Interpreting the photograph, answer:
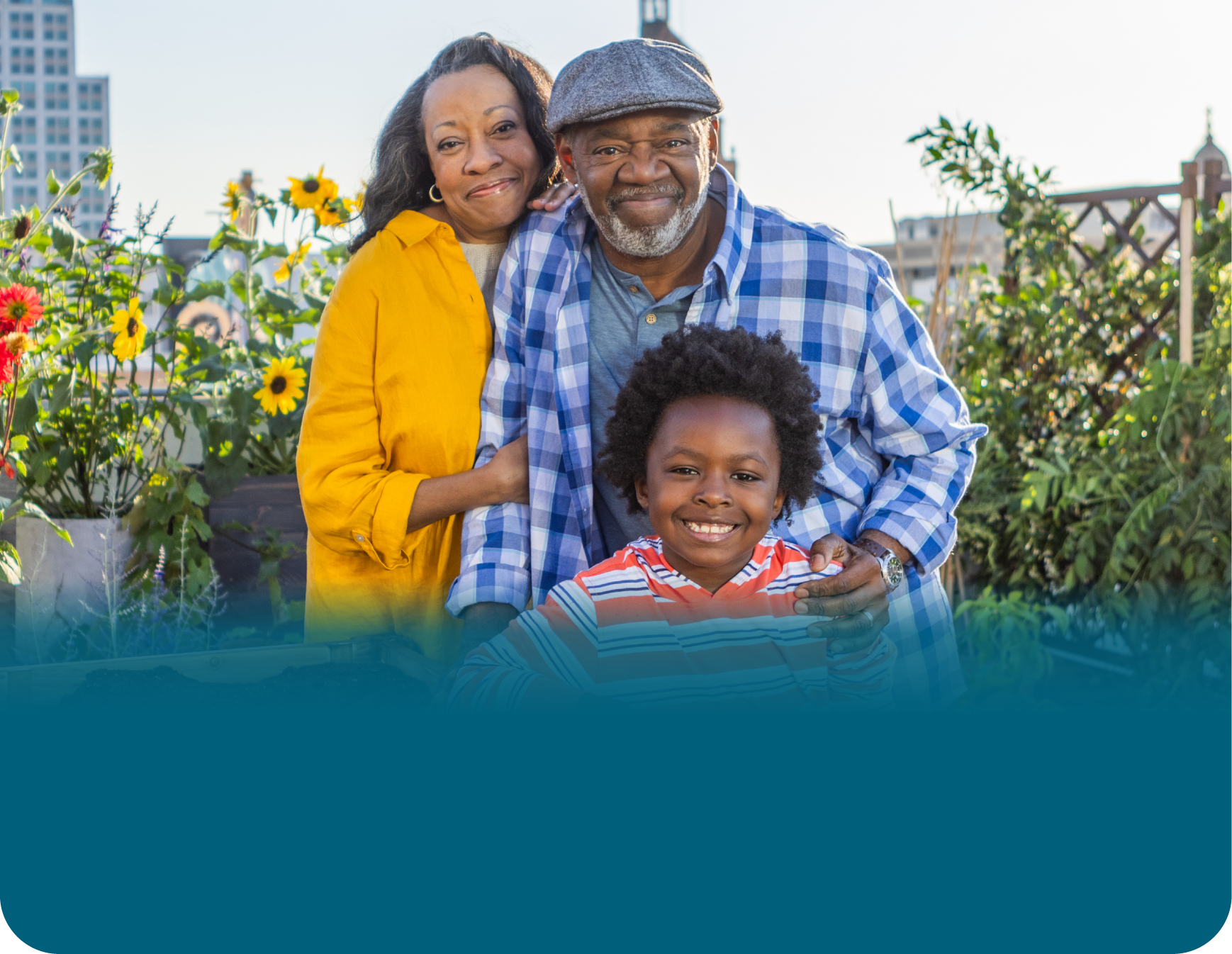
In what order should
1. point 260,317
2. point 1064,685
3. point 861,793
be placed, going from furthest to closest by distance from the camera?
1. point 260,317
2. point 1064,685
3. point 861,793

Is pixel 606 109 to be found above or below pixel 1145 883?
above

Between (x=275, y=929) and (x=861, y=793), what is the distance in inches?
28.9

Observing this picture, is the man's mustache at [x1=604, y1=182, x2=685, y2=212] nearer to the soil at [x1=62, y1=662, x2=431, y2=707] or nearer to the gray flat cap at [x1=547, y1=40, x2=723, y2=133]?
the gray flat cap at [x1=547, y1=40, x2=723, y2=133]

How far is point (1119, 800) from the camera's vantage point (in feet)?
4.46

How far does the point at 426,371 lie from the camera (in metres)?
2.27

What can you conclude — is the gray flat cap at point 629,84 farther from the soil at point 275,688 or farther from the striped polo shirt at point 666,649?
the soil at point 275,688

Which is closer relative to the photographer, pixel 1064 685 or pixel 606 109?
pixel 1064 685

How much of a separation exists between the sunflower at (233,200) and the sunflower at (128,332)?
58cm

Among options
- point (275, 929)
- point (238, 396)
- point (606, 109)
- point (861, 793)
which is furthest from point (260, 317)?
point (861, 793)

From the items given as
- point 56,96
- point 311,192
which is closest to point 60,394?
point 311,192

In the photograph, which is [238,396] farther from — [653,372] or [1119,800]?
[1119,800]

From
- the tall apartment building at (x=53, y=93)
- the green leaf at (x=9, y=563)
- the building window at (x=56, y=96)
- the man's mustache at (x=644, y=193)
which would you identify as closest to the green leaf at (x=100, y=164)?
the green leaf at (x=9, y=563)

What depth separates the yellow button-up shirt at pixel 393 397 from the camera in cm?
225

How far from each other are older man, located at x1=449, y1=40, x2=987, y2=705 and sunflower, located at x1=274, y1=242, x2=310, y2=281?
1.93 metres
